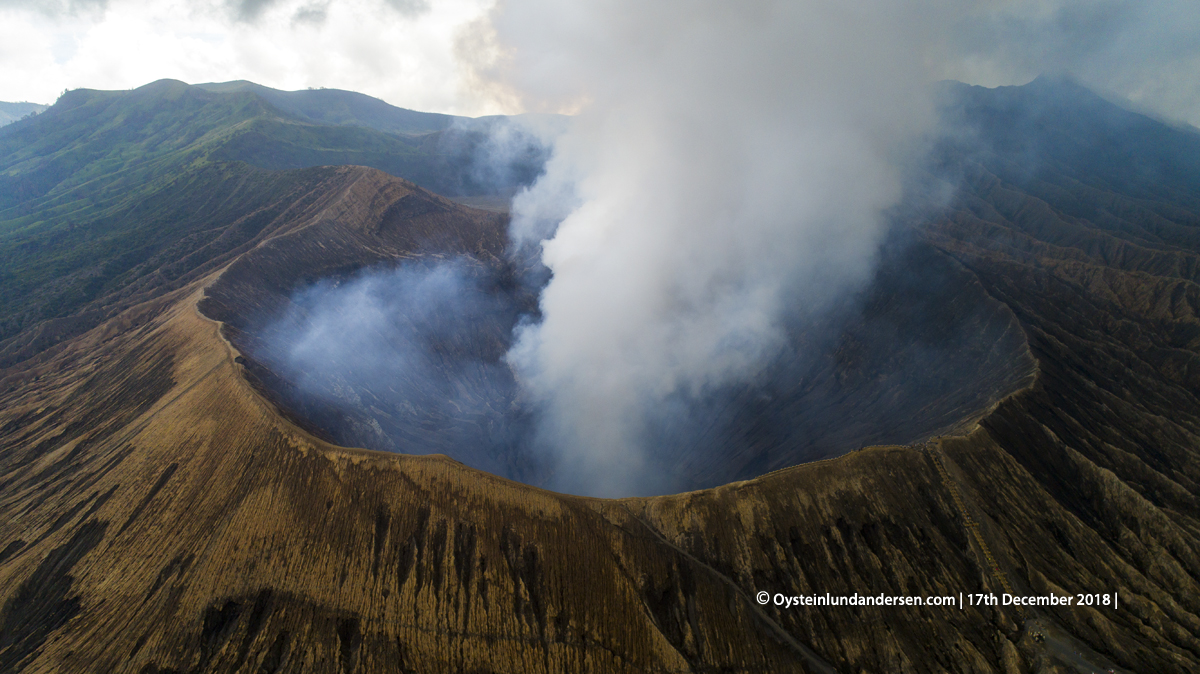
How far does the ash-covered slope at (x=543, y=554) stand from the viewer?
142 ft

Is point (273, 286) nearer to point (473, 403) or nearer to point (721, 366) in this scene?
point (473, 403)

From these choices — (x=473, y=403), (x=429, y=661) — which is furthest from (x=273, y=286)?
(x=429, y=661)

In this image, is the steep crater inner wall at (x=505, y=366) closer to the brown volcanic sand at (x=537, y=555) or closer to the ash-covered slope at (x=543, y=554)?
the ash-covered slope at (x=543, y=554)

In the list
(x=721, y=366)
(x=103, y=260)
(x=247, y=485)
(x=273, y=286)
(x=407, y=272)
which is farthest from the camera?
(x=103, y=260)

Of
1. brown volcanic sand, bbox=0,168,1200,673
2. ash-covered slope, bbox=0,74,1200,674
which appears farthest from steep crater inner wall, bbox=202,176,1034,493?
brown volcanic sand, bbox=0,168,1200,673

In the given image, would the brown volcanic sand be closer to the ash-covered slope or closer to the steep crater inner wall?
the ash-covered slope

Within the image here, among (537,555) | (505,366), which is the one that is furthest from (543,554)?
(505,366)

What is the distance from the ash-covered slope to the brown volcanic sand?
19cm

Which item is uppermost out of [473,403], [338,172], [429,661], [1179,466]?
[338,172]

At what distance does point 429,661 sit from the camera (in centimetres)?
4266

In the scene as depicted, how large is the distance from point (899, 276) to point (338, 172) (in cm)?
14628

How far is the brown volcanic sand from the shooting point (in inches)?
1703

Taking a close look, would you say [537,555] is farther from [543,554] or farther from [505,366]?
[505,366]

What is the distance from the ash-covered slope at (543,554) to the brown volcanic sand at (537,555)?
0.19m
